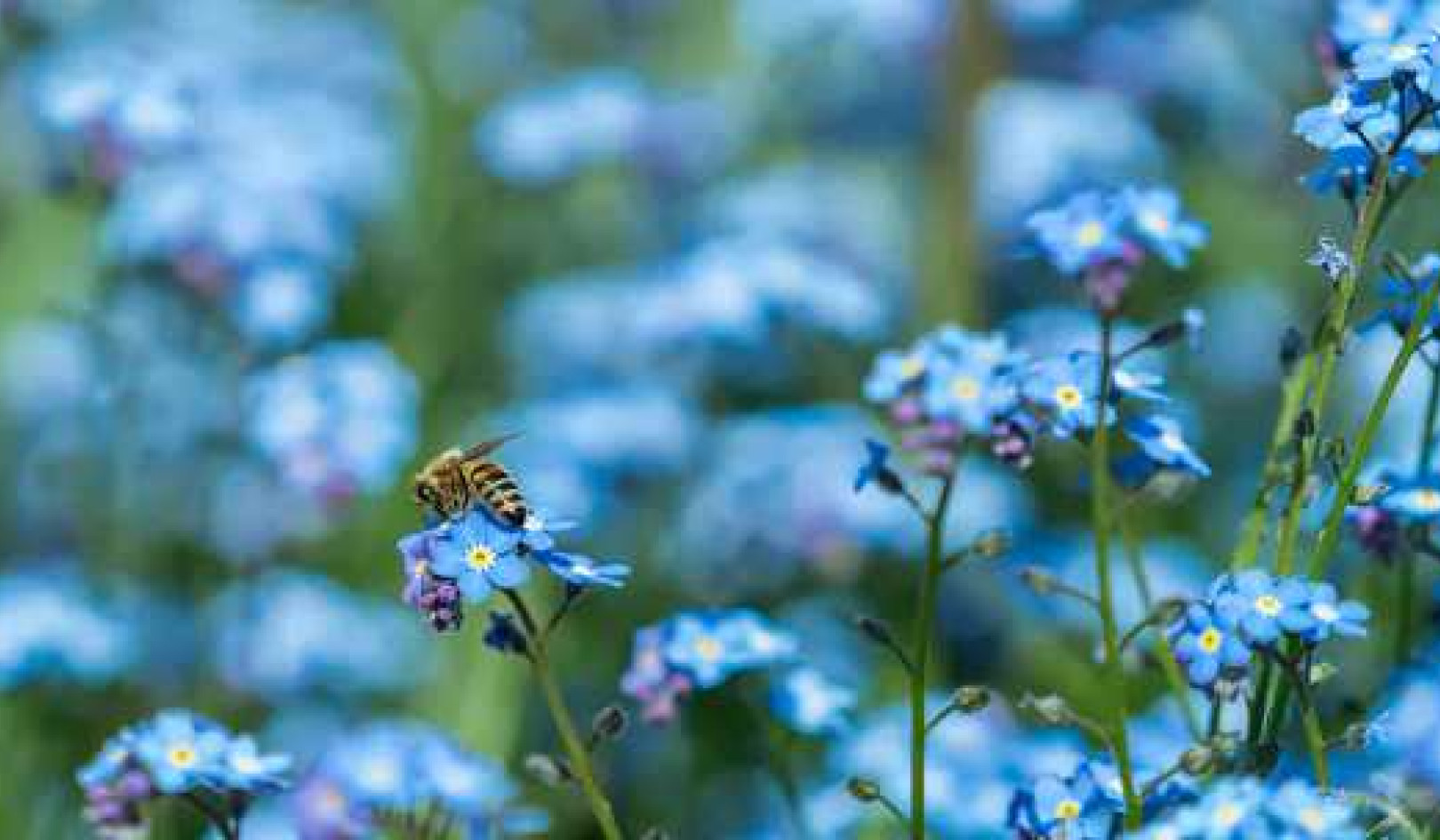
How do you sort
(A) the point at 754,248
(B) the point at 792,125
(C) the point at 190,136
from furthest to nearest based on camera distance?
(B) the point at 792,125 < (A) the point at 754,248 < (C) the point at 190,136

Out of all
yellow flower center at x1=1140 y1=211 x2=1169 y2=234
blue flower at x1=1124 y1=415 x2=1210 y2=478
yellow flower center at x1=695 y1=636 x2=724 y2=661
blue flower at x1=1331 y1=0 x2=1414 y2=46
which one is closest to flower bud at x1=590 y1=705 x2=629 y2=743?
yellow flower center at x1=695 y1=636 x2=724 y2=661

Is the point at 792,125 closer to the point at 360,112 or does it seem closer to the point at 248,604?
the point at 360,112

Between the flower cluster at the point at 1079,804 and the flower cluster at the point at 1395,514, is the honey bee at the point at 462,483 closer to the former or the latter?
the flower cluster at the point at 1079,804

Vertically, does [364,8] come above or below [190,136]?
above

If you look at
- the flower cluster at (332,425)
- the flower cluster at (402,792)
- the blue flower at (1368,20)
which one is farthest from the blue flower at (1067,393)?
the flower cluster at (332,425)

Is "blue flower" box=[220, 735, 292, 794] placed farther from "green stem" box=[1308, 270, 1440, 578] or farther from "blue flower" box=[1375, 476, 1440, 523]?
"blue flower" box=[1375, 476, 1440, 523]

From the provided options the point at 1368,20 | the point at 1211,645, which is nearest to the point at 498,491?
the point at 1211,645

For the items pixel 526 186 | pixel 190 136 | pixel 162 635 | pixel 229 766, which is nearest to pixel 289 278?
pixel 190 136
